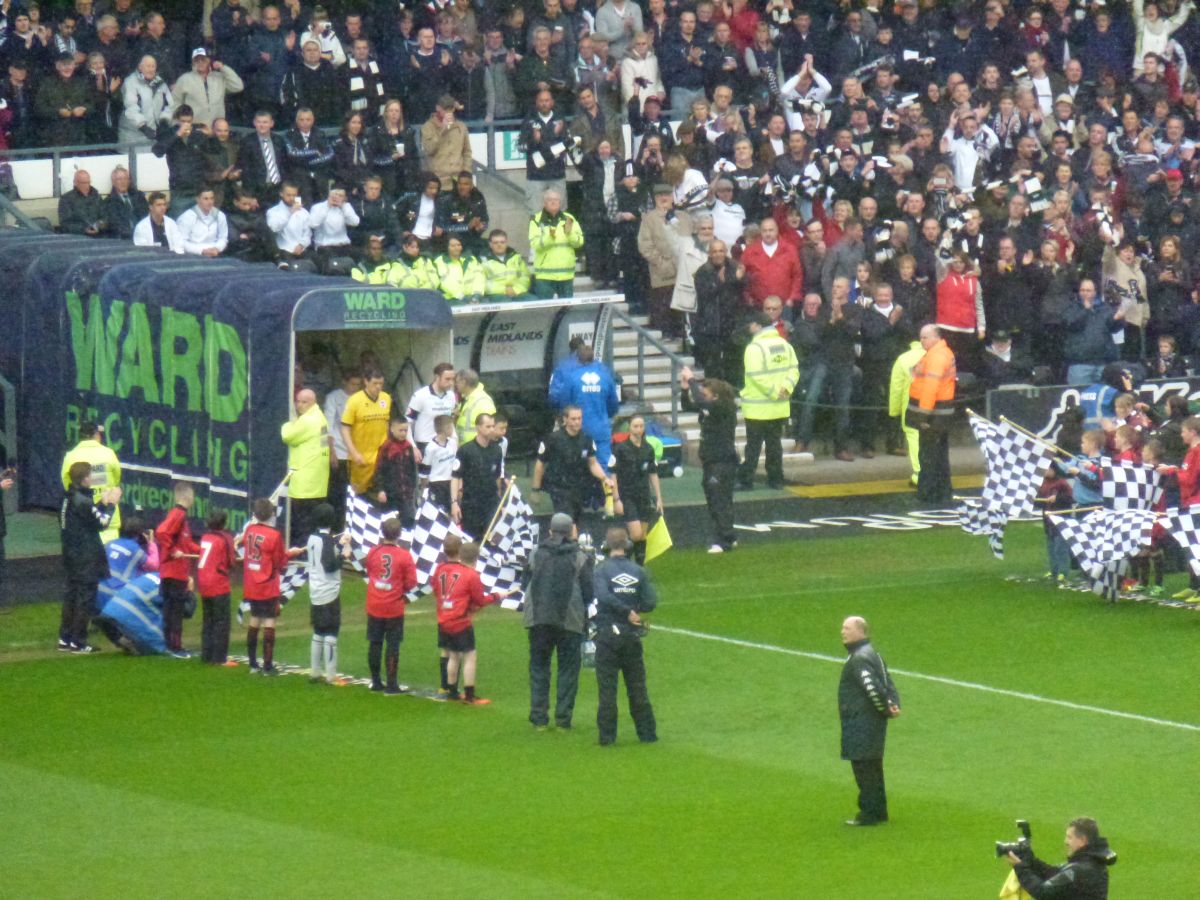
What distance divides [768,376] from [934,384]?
188cm

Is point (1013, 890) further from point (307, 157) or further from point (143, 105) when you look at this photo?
point (143, 105)

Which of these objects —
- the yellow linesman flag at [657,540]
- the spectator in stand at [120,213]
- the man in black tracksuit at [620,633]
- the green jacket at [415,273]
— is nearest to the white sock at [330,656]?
the man in black tracksuit at [620,633]

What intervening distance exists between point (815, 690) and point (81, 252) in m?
11.2

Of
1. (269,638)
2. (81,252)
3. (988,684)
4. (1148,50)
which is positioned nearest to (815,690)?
(988,684)

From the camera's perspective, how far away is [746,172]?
1187 inches

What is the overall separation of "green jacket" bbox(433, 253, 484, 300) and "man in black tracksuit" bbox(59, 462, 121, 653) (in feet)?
25.8

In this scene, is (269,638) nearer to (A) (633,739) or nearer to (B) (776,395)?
(A) (633,739)

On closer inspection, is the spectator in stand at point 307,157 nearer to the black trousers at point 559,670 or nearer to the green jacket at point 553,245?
the green jacket at point 553,245

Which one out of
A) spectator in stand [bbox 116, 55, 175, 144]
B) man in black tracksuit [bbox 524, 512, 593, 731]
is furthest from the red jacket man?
man in black tracksuit [bbox 524, 512, 593, 731]

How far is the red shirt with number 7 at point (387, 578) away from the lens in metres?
18.0

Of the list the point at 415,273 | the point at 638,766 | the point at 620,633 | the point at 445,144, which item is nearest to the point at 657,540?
the point at 620,633

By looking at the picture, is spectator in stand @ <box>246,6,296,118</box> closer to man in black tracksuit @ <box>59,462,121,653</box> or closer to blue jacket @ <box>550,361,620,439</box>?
blue jacket @ <box>550,361,620,439</box>

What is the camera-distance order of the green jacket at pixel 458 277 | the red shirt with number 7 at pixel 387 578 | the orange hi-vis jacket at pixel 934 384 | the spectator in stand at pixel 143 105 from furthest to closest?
1. the spectator in stand at pixel 143 105
2. the green jacket at pixel 458 277
3. the orange hi-vis jacket at pixel 934 384
4. the red shirt with number 7 at pixel 387 578

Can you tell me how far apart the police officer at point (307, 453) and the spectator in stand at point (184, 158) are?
579 cm
